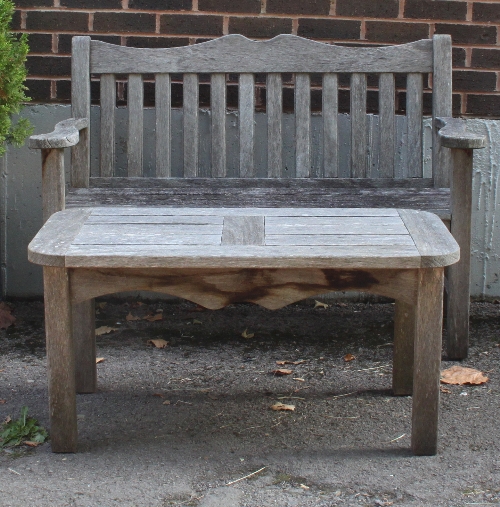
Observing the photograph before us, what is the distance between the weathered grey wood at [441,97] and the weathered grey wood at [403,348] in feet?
2.69

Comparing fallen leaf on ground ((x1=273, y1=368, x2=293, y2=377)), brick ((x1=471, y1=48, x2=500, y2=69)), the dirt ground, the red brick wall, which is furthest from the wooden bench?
brick ((x1=471, y1=48, x2=500, y2=69))

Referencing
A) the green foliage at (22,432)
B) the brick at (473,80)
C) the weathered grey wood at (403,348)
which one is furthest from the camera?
the brick at (473,80)

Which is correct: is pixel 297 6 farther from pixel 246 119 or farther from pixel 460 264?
pixel 460 264

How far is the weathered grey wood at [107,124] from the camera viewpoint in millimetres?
3463

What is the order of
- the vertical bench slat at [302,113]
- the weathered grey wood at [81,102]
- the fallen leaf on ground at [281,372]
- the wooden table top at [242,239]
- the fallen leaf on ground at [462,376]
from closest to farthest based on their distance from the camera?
the wooden table top at [242,239]
the fallen leaf on ground at [462,376]
the fallen leaf on ground at [281,372]
the weathered grey wood at [81,102]
the vertical bench slat at [302,113]

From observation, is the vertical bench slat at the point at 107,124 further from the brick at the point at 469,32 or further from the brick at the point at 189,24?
the brick at the point at 469,32

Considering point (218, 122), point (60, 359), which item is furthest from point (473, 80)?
point (60, 359)

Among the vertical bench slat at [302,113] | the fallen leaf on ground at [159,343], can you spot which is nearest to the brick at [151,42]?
the vertical bench slat at [302,113]

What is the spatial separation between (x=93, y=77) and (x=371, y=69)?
1.30 metres

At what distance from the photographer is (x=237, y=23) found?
12.6 ft

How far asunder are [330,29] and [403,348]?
1.74 metres

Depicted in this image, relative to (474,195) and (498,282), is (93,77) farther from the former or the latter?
(498,282)

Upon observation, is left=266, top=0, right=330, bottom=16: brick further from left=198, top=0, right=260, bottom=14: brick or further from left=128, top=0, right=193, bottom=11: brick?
left=128, top=0, right=193, bottom=11: brick

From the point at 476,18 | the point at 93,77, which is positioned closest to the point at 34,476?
the point at 93,77
